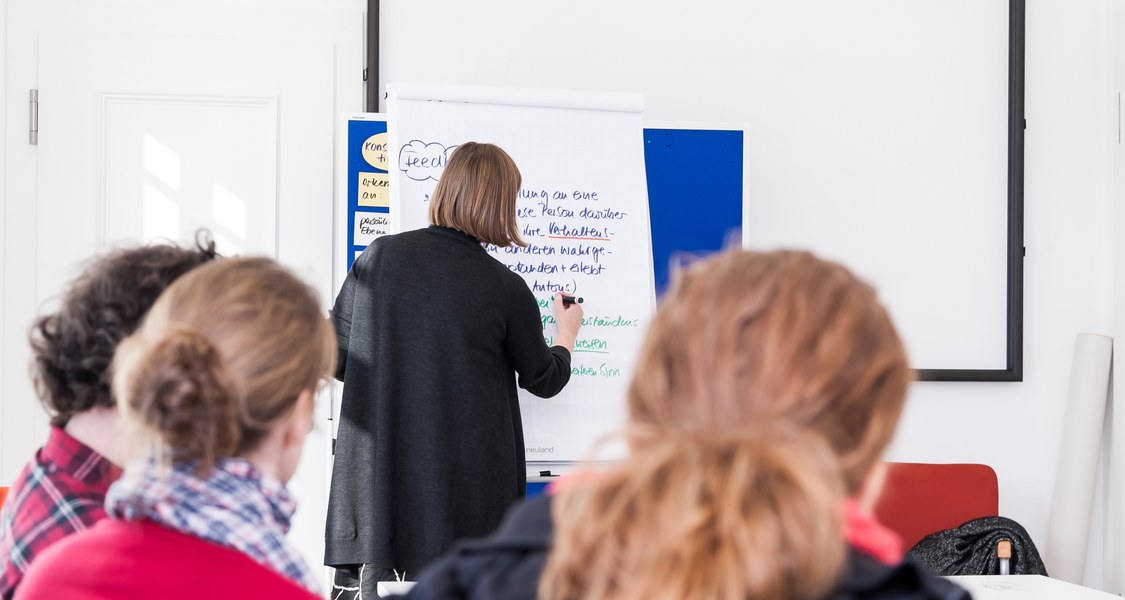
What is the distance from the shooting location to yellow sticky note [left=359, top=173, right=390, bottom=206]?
2875 millimetres

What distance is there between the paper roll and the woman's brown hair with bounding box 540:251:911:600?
2891 millimetres

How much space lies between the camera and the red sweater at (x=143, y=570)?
88 cm

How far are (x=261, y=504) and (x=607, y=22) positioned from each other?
8.26 feet

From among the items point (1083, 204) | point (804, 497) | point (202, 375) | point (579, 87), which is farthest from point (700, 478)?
point (1083, 204)

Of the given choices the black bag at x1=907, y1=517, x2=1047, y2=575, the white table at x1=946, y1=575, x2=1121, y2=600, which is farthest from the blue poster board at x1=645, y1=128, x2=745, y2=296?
the white table at x1=946, y1=575, x2=1121, y2=600

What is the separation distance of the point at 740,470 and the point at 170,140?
2.70 m

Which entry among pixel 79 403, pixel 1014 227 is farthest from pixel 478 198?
pixel 1014 227

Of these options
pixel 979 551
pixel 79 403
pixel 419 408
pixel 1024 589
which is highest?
pixel 79 403

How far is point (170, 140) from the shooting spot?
9.86 ft

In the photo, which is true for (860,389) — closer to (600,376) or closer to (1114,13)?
(600,376)

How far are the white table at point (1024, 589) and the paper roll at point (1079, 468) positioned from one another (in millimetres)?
1270

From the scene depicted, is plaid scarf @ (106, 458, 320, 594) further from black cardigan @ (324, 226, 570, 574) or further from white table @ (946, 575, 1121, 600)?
white table @ (946, 575, 1121, 600)

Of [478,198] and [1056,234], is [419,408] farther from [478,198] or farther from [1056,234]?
[1056,234]

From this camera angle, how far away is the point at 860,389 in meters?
0.75
